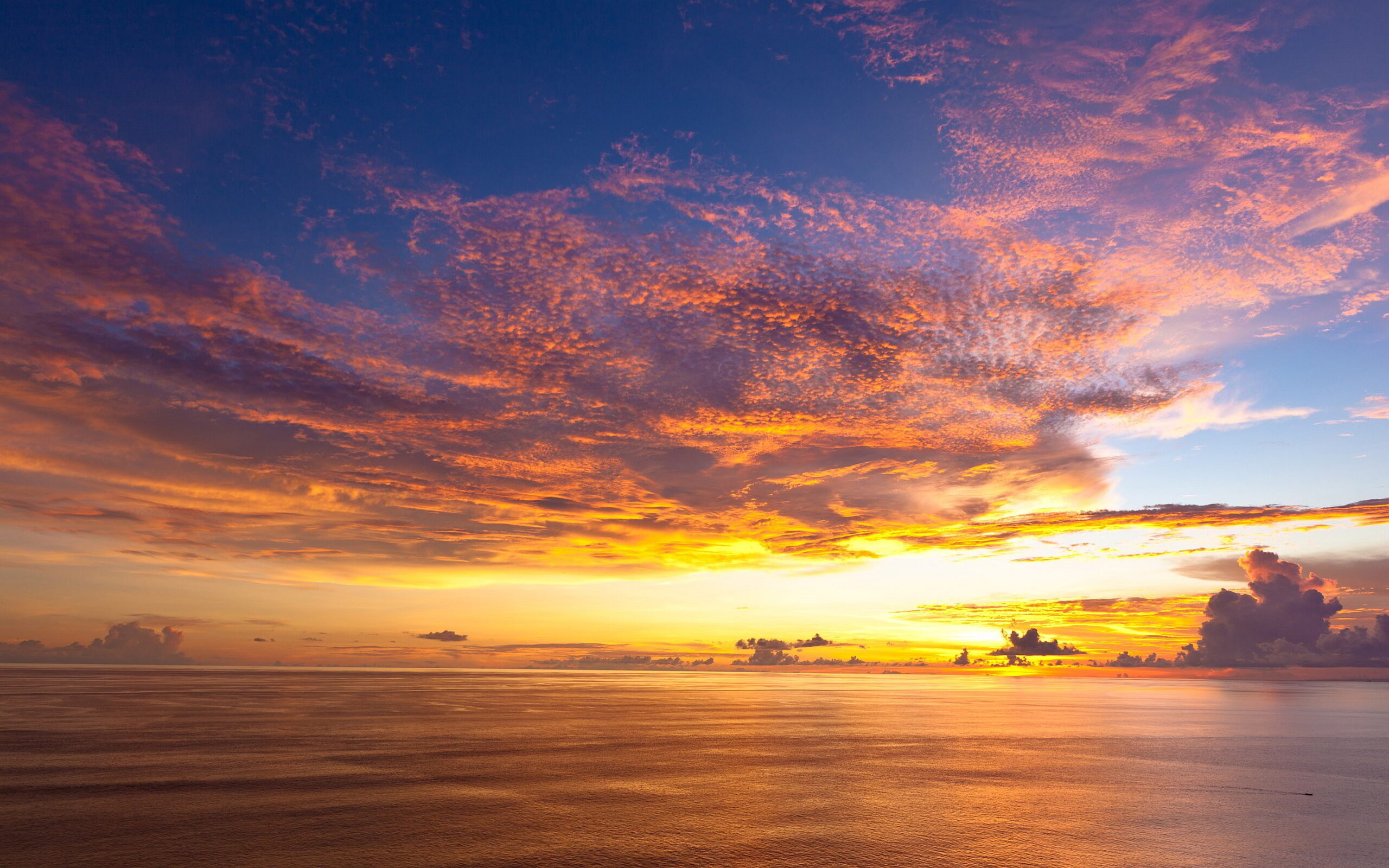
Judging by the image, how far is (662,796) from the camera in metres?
19.6

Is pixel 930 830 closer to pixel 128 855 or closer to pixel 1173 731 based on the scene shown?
pixel 128 855

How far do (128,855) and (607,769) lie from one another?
14.3 meters

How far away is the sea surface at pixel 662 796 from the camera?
13.4 meters

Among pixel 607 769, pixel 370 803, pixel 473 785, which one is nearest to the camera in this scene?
pixel 370 803

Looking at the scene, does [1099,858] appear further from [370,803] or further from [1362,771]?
[1362,771]

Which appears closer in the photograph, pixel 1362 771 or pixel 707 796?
pixel 707 796

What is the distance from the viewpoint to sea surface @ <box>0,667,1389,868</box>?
43.9 feet

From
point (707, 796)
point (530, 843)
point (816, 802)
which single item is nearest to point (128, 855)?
point (530, 843)

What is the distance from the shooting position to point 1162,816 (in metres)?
17.8

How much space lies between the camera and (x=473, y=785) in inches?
803

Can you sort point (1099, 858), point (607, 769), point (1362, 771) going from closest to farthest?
point (1099, 858) → point (607, 769) → point (1362, 771)

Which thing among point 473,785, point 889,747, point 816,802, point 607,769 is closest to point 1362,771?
point 889,747

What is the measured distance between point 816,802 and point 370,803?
35.3 ft

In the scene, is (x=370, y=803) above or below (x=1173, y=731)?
above
